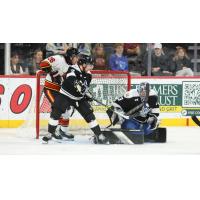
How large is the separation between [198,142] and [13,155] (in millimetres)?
2502

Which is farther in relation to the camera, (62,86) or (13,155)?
(62,86)

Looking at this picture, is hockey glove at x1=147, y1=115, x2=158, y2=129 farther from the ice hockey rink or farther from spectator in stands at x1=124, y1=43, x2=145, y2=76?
spectator in stands at x1=124, y1=43, x2=145, y2=76

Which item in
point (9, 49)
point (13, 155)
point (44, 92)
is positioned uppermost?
point (9, 49)

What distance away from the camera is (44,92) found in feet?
26.7

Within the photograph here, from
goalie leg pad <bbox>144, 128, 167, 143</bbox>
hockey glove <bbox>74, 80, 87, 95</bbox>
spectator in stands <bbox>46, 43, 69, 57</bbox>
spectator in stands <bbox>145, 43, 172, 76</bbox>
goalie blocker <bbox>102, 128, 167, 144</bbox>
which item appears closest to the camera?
hockey glove <bbox>74, 80, 87, 95</bbox>

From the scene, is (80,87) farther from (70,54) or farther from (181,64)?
(181,64)

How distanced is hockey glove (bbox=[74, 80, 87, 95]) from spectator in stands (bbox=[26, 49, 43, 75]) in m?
2.73

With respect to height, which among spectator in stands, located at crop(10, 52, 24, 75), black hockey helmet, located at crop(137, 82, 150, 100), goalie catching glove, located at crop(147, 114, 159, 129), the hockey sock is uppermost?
spectator in stands, located at crop(10, 52, 24, 75)

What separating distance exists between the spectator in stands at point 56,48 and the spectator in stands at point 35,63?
133 mm

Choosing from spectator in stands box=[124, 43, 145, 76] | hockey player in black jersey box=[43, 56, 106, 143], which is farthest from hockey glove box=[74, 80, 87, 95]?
spectator in stands box=[124, 43, 145, 76]

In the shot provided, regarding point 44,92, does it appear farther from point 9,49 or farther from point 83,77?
point 9,49

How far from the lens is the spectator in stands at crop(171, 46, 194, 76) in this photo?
34.3ft

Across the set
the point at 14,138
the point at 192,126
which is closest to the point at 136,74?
the point at 192,126

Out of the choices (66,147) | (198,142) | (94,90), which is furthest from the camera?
(94,90)
